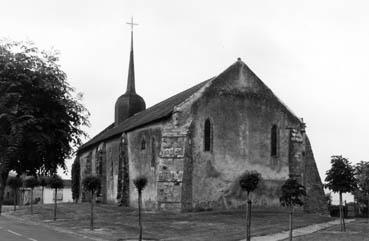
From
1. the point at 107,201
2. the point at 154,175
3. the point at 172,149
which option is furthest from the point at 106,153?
the point at 172,149

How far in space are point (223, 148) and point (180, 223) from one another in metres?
8.31

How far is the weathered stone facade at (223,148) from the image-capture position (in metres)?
35.2

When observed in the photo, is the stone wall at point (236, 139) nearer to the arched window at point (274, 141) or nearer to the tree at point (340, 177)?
the arched window at point (274, 141)

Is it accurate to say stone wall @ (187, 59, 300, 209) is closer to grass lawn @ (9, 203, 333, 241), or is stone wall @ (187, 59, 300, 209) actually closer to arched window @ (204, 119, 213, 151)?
arched window @ (204, 119, 213, 151)

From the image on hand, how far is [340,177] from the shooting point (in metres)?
25.0

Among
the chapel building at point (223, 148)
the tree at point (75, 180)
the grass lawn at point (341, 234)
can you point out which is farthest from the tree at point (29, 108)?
the tree at point (75, 180)

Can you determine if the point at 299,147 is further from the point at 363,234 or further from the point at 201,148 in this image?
the point at 363,234

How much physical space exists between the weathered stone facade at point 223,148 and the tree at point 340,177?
11.5 m

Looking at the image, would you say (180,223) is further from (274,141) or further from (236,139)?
(274,141)

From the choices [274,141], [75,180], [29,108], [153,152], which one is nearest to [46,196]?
[75,180]

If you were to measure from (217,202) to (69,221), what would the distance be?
921 cm

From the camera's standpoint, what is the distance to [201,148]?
35906 millimetres

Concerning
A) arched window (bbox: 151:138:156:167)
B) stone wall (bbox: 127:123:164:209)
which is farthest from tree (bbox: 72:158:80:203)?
arched window (bbox: 151:138:156:167)

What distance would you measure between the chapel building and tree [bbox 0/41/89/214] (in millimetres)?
20495
